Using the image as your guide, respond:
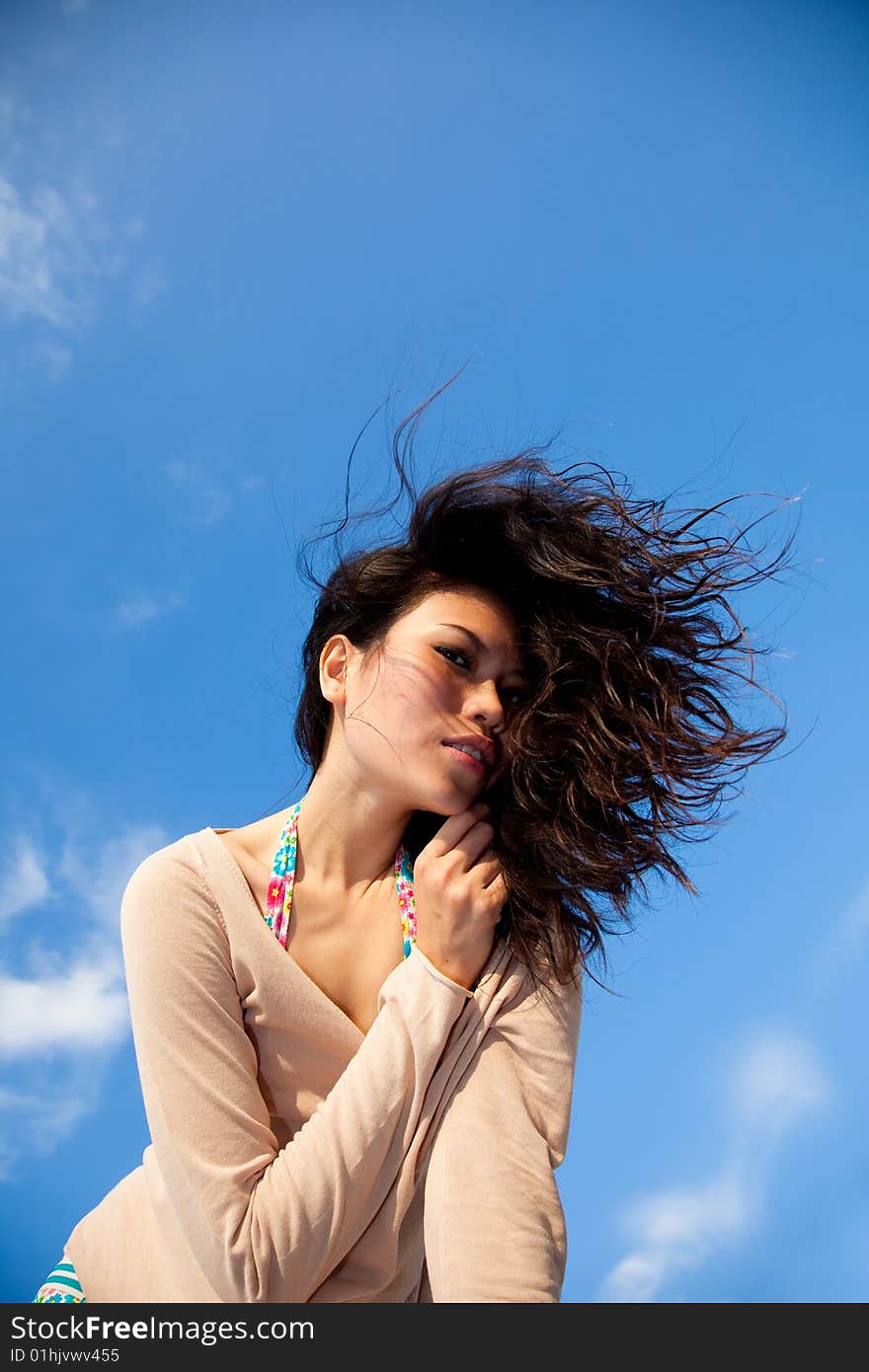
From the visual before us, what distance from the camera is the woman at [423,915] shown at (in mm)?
2363

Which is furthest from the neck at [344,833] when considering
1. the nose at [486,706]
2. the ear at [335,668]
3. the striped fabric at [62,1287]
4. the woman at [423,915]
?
the striped fabric at [62,1287]

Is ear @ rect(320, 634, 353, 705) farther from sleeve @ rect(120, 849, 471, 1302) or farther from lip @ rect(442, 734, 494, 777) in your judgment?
sleeve @ rect(120, 849, 471, 1302)

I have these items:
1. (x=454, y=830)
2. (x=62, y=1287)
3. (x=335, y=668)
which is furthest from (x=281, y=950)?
(x=62, y=1287)

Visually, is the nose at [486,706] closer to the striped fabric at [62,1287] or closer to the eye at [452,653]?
the eye at [452,653]

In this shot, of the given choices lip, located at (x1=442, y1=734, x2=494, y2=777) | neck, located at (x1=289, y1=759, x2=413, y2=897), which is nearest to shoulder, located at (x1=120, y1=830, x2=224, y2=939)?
neck, located at (x1=289, y1=759, x2=413, y2=897)

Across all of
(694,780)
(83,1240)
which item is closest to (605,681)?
(694,780)

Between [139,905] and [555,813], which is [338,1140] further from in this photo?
[555,813]

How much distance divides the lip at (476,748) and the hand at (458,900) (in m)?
0.15

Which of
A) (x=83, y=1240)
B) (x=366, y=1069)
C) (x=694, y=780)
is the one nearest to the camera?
(x=366, y=1069)

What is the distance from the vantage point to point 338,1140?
2.35m

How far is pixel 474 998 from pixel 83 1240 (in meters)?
1.19

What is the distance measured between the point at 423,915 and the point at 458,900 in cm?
10
